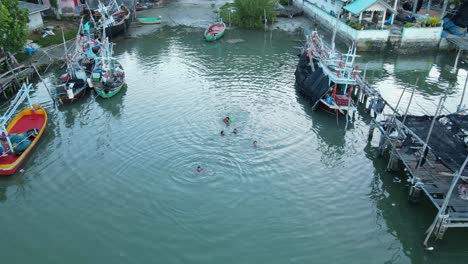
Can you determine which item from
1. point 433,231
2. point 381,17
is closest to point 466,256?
point 433,231

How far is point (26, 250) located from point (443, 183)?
2196 cm

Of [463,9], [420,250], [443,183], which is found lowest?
[420,250]

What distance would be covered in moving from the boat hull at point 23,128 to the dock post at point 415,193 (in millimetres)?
24257

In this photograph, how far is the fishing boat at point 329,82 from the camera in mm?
29125

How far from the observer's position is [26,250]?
58.7ft

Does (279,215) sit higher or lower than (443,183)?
lower

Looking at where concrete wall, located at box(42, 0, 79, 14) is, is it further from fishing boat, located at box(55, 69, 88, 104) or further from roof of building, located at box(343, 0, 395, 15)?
roof of building, located at box(343, 0, 395, 15)

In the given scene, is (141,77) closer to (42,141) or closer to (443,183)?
(42,141)

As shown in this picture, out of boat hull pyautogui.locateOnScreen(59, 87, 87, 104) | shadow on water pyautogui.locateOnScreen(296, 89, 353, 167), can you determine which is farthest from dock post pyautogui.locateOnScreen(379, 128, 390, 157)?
boat hull pyautogui.locateOnScreen(59, 87, 87, 104)

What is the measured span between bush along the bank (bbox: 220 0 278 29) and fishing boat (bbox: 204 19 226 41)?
3808mm

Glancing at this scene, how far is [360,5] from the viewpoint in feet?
153

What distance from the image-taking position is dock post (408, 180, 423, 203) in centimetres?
1988

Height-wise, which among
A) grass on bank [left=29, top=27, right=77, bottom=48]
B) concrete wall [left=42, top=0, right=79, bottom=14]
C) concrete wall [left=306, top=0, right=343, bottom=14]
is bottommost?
grass on bank [left=29, top=27, right=77, bottom=48]

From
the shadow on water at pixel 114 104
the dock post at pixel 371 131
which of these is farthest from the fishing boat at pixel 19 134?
the dock post at pixel 371 131
